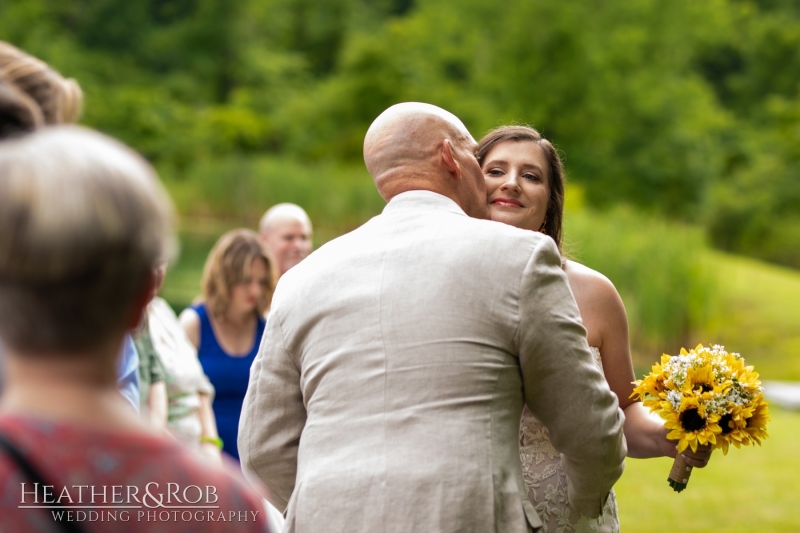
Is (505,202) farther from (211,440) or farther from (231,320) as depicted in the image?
(231,320)

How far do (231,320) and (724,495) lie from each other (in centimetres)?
634

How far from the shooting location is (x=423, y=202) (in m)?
2.80

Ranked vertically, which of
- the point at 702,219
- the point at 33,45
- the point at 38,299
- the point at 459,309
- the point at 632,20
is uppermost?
the point at 38,299

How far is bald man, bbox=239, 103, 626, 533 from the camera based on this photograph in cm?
246

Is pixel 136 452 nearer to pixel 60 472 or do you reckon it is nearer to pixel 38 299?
pixel 60 472

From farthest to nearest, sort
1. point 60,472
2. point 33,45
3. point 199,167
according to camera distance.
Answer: point 33,45
point 199,167
point 60,472

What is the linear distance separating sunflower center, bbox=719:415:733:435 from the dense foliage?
76.8 ft

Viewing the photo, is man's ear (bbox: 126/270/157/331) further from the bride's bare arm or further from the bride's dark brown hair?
the bride's dark brown hair

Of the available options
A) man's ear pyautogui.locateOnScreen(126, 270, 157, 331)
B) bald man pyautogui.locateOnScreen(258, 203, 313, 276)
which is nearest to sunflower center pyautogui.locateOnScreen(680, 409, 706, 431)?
man's ear pyautogui.locateOnScreen(126, 270, 157, 331)

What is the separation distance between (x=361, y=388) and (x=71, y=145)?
1.26m

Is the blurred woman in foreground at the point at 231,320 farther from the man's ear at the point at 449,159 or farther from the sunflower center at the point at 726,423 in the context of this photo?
the man's ear at the point at 449,159

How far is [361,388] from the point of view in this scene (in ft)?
8.32

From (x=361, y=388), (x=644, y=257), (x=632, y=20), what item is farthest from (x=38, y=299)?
(x=632, y=20)

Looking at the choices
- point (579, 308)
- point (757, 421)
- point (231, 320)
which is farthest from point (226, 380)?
point (757, 421)
